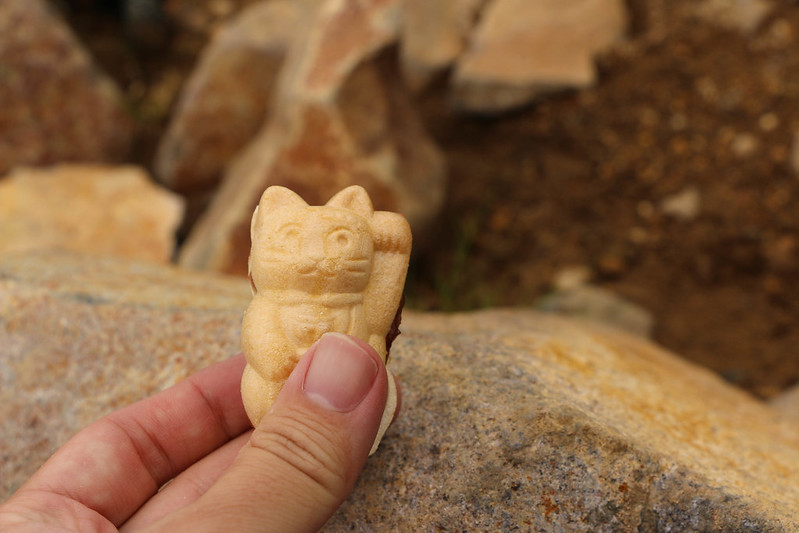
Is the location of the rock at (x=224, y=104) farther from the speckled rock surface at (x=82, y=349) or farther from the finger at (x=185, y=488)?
the finger at (x=185, y=488)

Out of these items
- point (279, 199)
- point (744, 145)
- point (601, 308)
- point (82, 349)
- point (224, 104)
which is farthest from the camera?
point (224, 104)

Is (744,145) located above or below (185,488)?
above

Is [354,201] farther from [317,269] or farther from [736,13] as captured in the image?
[736,13]

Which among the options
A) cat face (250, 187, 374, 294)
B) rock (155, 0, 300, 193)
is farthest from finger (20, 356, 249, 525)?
rock (155, 0, 300, 193)

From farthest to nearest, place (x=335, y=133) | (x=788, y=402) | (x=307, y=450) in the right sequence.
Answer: (x=335, y=133), (x=788, y=402), (x=307, y=450)

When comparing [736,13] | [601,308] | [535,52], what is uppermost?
[736,13]

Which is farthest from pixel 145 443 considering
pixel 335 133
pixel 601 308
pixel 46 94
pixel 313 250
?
pixel 46 94

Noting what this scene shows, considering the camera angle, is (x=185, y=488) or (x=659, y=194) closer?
(x=185, y=488)

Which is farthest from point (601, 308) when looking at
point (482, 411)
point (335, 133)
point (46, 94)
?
point (46, 94)
